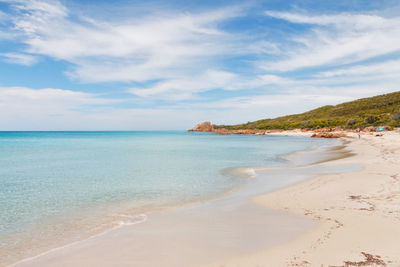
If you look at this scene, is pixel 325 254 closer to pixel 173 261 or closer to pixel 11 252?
pixel 173 261

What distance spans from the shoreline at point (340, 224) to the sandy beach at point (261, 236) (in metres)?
0.02

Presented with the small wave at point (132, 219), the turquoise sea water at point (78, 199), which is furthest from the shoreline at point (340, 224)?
the turquoise sea water at point (78, 199)

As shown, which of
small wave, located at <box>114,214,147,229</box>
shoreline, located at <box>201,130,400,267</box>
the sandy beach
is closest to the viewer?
shoreline, located at <box>201,130,400,267</box>

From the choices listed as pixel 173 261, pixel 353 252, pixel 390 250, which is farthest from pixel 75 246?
pixel 390 250

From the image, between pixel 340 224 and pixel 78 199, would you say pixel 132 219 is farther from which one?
pixel 340 224

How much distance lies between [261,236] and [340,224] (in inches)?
96.9

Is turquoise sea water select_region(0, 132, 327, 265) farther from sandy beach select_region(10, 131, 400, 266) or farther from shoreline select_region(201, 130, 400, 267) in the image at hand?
shoreline select_region(201, 130, 400, 267)

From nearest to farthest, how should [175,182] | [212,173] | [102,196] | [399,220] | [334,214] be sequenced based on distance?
1. [399,220]
2. [334,214]
3. [102,196]
4. [175,182]
5. [212,173]

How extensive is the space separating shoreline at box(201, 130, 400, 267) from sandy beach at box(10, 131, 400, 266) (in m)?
0.02

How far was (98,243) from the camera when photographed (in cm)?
666

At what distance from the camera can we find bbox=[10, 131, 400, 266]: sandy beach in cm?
550

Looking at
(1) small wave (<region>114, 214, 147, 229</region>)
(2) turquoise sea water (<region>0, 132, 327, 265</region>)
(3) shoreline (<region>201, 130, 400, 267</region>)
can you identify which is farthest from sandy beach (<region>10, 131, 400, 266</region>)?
(2) turquoise sea water (<region>0, 132, 327, 265</region>)

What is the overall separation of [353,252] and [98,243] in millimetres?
6245

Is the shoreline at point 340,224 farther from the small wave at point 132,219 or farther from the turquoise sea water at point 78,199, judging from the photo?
the turquoise sea water at point 78,199
